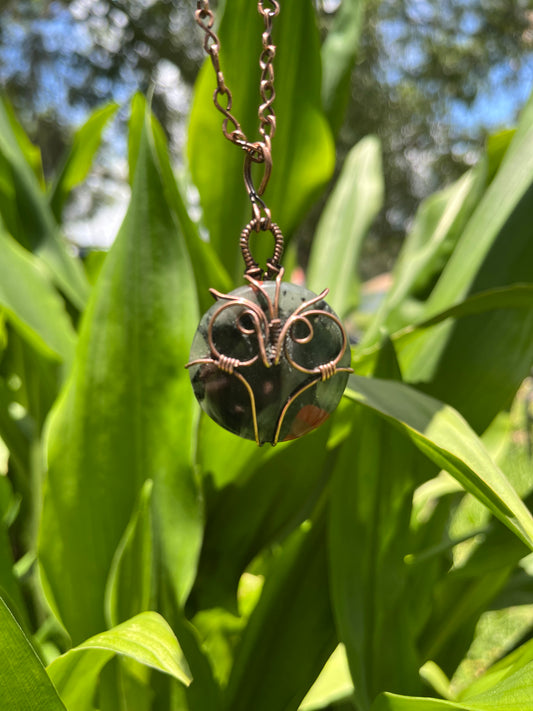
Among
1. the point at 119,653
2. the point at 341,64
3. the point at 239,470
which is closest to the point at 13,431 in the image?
the point at 239,470

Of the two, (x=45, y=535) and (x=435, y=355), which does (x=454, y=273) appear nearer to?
(x=435, y=355)

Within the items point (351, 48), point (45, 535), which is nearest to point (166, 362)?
point (45, 535)

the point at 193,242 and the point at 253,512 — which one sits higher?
the point at 193,242

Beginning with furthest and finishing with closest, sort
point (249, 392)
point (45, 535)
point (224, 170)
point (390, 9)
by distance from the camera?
1. point (390, 9)
2. point (224, 170)
3. point (45, 535)
4. point (249, 392)

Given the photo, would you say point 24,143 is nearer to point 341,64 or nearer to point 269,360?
point 341,64

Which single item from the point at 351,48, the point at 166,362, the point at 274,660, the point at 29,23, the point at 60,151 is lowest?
the point at 60,151

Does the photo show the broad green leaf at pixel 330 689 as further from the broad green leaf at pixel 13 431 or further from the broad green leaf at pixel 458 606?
the broad green leaf at pixel 13 431
